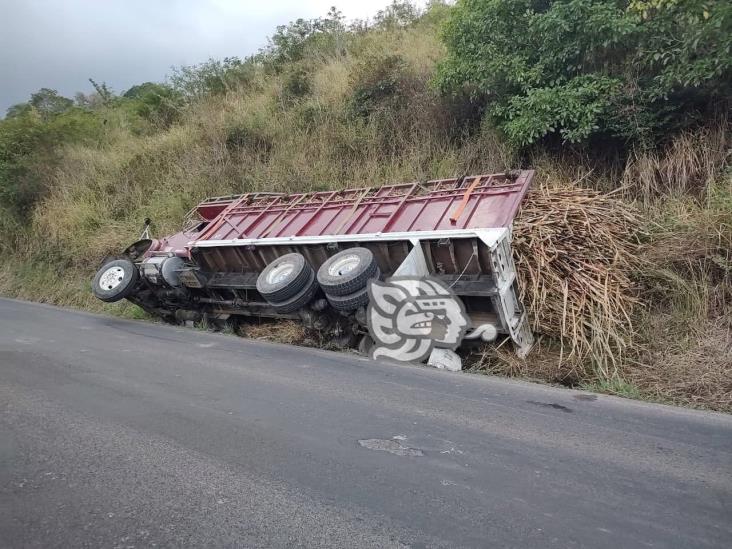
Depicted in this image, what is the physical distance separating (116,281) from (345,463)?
7699 millimetres

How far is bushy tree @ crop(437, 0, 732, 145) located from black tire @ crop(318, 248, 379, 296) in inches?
133

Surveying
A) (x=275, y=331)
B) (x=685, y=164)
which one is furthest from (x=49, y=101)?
(x=685, y=164)

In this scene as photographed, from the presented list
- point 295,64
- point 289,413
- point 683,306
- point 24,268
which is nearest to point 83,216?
point 24,268

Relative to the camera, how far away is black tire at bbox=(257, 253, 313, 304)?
791 centimetres

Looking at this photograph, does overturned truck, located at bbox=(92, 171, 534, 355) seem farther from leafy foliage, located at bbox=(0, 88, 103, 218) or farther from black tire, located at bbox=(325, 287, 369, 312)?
leafy foliage, located at bbox=(0, 88, 103, 218)

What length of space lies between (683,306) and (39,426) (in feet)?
21.7

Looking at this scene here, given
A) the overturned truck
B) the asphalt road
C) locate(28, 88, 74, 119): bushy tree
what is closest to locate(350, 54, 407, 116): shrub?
the overturned truck

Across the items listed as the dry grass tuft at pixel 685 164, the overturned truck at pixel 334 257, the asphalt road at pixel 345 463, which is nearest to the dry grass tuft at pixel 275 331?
the overturned truck at pixel 334 257

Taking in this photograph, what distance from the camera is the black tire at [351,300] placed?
7.41 metres

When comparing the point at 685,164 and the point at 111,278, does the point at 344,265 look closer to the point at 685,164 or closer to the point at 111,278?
the point at 111,278

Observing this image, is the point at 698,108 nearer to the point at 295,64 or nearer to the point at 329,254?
the point at 329,254

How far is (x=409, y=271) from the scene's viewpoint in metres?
7.34

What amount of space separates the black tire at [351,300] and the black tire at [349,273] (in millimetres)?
43

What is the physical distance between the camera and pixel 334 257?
8016 mm
